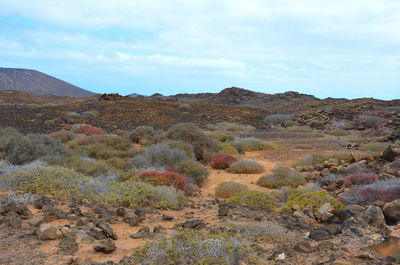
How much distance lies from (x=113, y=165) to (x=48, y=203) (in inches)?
169

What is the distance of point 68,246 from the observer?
4.33 m

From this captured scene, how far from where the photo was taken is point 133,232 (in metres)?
5.28

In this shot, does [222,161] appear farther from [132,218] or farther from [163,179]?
[132,218]

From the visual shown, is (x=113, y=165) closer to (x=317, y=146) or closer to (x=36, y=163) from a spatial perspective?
(x=36, y=163)

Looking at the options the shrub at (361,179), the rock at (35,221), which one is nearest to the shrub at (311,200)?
the shrub at (361,179)

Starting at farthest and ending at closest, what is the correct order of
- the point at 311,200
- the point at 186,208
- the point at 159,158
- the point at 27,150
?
the point at 159,158
the point at 27,150
the point at 186,208
the point at 311,200

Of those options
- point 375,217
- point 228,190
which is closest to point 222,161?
point 228,190

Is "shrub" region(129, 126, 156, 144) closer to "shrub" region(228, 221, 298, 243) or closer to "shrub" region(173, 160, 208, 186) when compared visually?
"shrub" region(173, 160, 208, 186)

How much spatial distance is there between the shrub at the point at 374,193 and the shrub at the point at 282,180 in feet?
8.26

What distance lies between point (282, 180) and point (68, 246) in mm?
6667

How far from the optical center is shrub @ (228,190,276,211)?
7.29 meters

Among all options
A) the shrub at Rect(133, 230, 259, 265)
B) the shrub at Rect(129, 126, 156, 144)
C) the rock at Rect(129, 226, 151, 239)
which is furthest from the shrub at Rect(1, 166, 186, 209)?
the shrub at Rect(129, 126, 156, 144)

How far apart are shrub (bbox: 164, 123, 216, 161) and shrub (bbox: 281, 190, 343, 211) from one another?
21.0 feet

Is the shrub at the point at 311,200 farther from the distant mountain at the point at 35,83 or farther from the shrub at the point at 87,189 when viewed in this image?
the distant mountain at the point at 35,83
